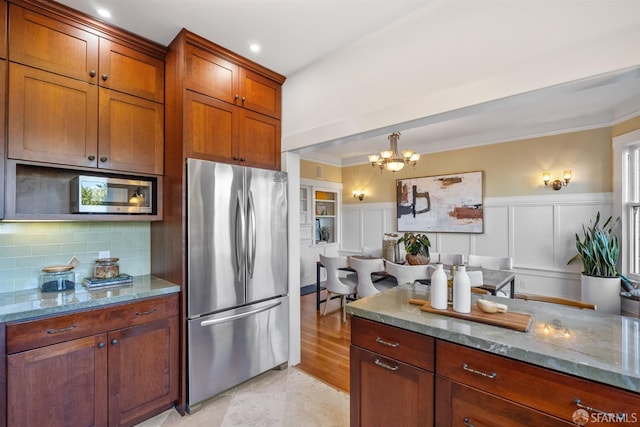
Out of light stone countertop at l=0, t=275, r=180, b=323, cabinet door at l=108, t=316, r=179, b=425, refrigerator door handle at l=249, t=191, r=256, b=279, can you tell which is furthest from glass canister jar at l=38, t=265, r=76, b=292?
refrigerator door handle at l=249, t=191, r=256, b=279

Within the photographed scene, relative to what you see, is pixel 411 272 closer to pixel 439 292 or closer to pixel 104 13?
pixel 439 292

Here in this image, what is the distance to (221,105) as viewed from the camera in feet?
7.98

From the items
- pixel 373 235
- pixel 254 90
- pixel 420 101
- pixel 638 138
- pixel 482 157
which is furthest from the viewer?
pixel 373 235

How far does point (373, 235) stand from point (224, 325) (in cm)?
456

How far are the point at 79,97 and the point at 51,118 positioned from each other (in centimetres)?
23

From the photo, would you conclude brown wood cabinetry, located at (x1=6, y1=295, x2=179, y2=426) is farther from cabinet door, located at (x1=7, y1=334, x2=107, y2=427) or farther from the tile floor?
the tile floor

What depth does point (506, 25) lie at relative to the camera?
161 cm

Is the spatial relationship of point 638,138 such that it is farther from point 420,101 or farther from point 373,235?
point 373,235

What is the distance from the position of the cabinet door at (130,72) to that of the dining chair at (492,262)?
4291mm

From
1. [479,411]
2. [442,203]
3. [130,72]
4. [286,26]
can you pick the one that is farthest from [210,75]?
[442,203]

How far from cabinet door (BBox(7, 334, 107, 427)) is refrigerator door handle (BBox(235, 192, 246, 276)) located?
3.23 ft

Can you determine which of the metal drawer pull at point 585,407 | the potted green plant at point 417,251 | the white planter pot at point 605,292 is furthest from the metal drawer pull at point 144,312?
the white planter pot at point 605,292

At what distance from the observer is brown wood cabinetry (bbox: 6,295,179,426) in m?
1.59

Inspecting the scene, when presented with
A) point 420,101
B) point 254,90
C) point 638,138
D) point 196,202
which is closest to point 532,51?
point 420,101
